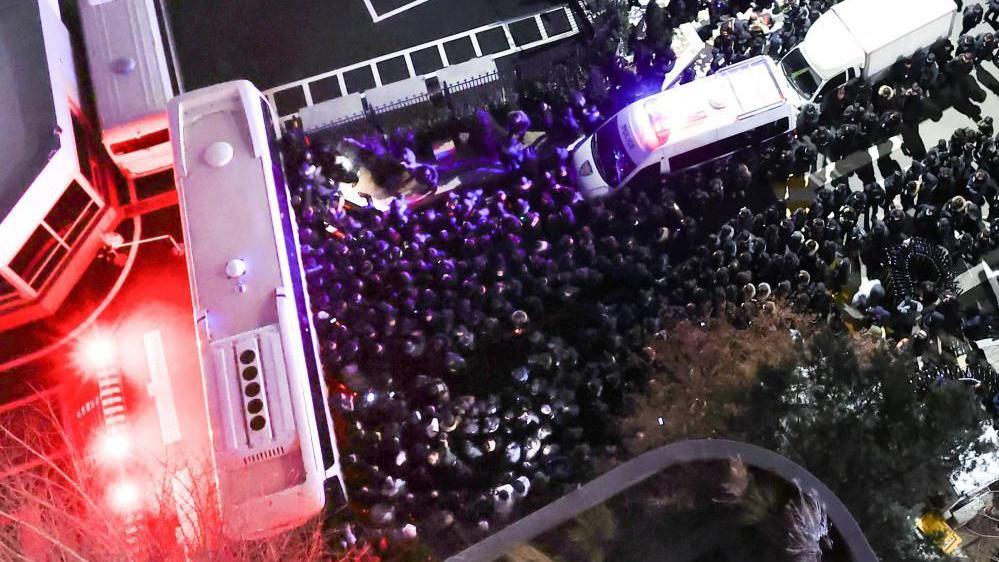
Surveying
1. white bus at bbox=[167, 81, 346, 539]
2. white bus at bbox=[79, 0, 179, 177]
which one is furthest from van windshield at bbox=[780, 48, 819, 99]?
white bus at bbox=[79, 0, 179, 177]

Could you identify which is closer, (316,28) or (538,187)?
(538,187)

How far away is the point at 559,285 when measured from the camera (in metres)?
12.0

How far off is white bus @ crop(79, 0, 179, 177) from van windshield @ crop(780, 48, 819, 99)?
10370 millimetres

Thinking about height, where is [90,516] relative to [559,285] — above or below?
below

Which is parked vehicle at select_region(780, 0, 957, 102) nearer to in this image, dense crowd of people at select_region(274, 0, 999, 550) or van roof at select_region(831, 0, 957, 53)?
van roof at select_region(831, 0, 957, 53)

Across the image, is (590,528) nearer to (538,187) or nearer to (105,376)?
(538,187)

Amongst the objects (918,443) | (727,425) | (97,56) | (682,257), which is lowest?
(918,443)

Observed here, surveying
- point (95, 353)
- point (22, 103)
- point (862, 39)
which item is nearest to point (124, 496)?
point (95, 353)

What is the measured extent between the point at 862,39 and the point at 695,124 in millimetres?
3409

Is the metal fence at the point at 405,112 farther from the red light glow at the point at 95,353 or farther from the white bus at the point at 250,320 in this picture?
the red light glow at the point at 95,353

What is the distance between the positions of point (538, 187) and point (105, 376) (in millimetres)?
7652

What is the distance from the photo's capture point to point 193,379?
13.3 meters

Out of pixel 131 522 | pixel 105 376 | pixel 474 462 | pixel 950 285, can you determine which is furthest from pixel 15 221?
pixel 950 285

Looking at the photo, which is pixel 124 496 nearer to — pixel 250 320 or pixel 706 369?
pixel 250 320
